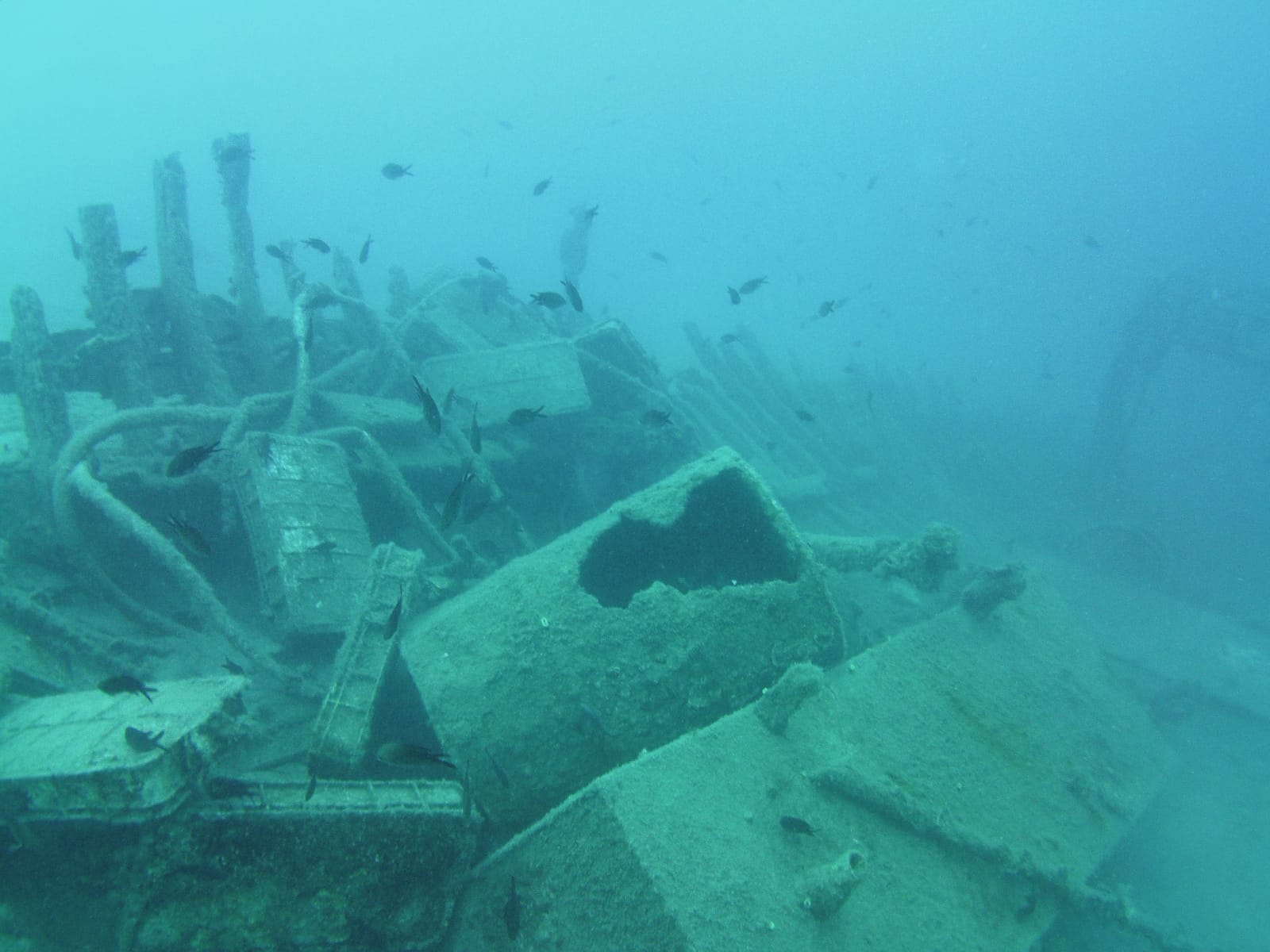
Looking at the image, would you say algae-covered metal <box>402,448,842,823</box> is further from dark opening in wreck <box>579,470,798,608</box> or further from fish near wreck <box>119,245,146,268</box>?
fish near wreck <box>119,245,146,268</box>

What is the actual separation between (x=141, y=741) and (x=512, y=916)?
1.72 metres

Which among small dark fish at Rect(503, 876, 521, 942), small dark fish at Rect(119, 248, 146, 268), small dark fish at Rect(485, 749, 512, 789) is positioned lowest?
small dark fish at Rect(485, 749, 512, 789)

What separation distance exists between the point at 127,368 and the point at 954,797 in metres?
8.54

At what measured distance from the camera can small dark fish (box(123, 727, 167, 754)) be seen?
2.69 meters

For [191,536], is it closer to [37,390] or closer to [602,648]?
[602,648]

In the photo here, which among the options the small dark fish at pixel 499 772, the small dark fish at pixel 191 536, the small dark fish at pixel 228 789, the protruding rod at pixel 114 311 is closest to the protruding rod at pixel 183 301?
the protruding rod at pixel 114 311

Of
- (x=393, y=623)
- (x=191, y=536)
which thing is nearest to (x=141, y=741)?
(x=393, y=623)

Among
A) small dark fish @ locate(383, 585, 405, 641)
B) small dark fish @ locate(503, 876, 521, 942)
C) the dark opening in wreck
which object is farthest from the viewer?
the dark opening in wreck

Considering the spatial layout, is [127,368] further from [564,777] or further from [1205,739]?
[1205,739]

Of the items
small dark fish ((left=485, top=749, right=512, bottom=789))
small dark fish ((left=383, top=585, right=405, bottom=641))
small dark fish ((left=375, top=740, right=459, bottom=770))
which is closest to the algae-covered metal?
Answer: small dark fish ((left=485, top=749, right=512, bottom=789))

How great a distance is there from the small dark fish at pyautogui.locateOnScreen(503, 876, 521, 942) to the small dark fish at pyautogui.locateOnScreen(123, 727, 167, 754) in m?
1.57

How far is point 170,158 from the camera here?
8492mm

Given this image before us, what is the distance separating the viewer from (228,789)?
2713mm

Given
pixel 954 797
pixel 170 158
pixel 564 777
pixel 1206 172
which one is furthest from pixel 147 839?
pixel 1206 172
